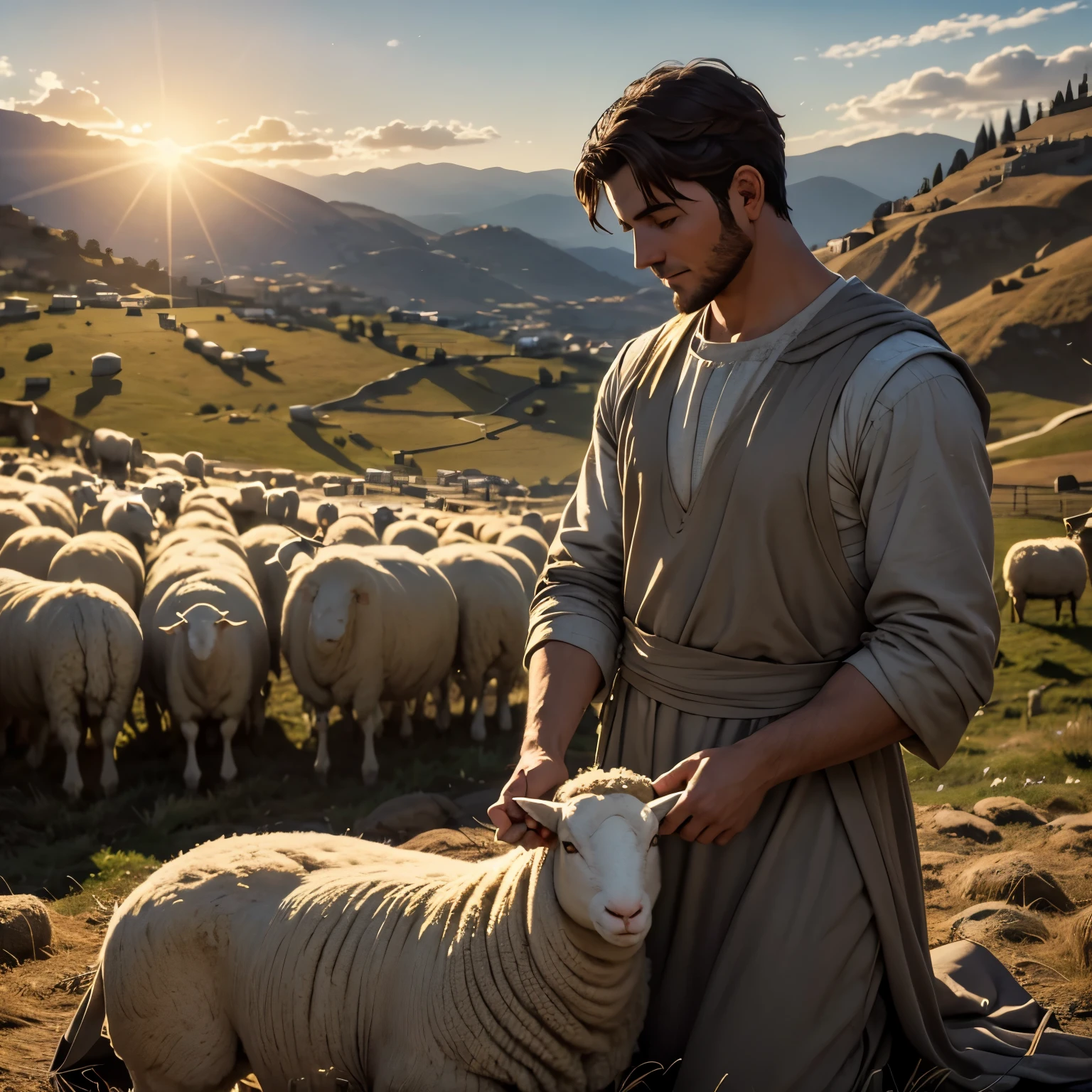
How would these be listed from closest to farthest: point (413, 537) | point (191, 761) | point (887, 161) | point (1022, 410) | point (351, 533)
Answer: point (191, 761) → point (1022, 410) → point (351, 533) → point (413, 537) → point (887, 161)

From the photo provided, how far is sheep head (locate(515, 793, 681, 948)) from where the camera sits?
6.59 ft

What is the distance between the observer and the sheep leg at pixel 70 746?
8.96 metres

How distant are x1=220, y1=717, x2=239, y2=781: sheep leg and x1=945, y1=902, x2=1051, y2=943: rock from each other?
7.01 metres

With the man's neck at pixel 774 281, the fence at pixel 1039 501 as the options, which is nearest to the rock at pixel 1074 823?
the man's neck at pixel 774 281

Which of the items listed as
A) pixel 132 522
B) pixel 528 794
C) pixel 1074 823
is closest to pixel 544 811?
pixel 528 794

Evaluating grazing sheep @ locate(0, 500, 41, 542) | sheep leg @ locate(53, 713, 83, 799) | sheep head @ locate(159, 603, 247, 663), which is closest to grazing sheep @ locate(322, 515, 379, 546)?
grazing sheep @ locate(0, 500, 41, 542)

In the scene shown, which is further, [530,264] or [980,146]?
[530,264]

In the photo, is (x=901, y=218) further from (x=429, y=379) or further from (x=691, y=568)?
(x=691, y=568)

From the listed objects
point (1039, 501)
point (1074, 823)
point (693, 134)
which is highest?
point (693, 134)

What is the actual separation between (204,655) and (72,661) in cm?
108

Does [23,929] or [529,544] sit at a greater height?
[529,544]

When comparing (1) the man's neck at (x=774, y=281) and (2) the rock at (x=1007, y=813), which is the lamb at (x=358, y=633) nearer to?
(2) the rock at (x=1007, y=813)

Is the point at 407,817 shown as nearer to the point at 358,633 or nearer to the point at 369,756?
the point at 369,756

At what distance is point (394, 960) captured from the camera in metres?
2.57
